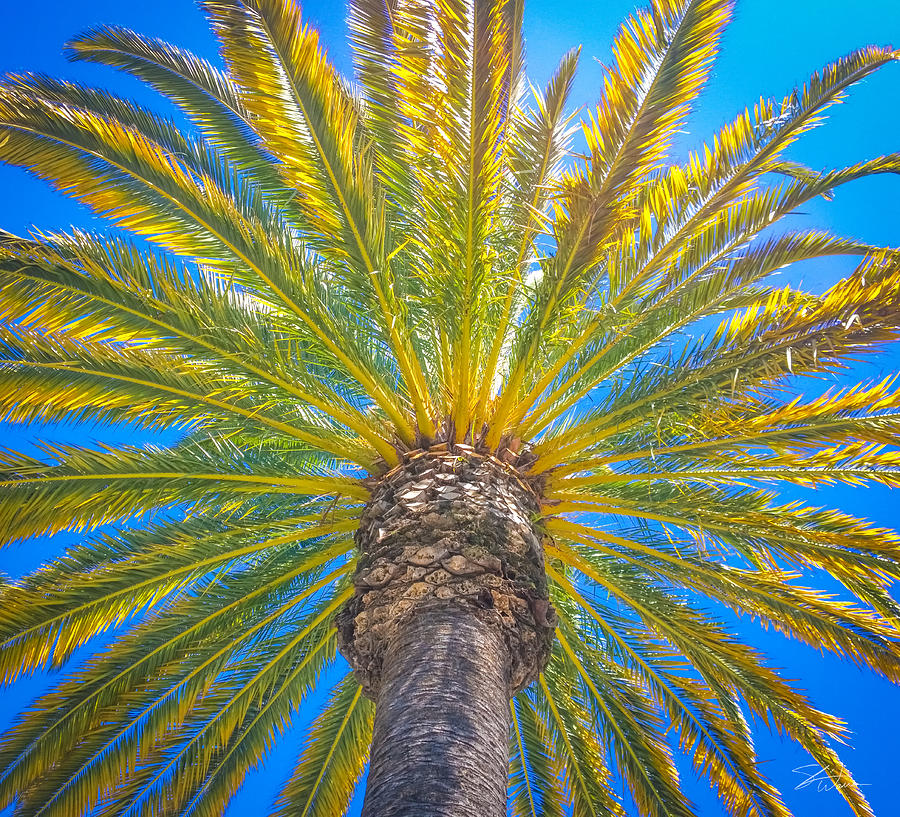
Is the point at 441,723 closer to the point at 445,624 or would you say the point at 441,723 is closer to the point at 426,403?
the point at 445,624

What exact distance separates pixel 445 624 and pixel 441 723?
733mm

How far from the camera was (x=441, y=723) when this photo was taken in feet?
14.7

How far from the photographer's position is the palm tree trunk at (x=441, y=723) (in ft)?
13.5

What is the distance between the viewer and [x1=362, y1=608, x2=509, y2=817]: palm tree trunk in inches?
162

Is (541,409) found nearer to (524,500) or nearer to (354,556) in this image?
(524,500)

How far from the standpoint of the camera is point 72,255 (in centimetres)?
613
